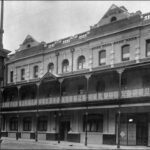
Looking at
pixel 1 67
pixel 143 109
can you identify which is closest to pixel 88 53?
pixel 143 109

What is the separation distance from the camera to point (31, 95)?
38.2 m

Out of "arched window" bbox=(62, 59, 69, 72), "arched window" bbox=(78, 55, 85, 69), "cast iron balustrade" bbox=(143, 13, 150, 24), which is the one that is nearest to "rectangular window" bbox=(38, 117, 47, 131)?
"arched window" bbox=(62, 59, 69, 72)

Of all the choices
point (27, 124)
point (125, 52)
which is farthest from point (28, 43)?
point (125, 52)

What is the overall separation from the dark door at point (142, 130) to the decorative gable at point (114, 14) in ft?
30.6

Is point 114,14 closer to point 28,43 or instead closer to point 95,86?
point 95,86

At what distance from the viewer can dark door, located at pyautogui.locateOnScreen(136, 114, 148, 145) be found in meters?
26.2

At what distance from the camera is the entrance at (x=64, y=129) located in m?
33.0

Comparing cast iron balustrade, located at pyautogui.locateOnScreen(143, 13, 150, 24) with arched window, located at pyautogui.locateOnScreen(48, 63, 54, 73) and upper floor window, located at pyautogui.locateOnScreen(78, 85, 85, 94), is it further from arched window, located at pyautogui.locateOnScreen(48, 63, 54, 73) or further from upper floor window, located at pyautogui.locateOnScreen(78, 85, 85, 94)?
arched window, located at pyautogui.locateOnScreen(48, 63, 54, 73)

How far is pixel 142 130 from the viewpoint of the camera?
2647cm

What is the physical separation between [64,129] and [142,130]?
9557 millimetres

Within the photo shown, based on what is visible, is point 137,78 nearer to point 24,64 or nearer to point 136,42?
point 136,42

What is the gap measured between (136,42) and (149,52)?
153 cm

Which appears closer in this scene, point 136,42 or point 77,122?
point 136,42

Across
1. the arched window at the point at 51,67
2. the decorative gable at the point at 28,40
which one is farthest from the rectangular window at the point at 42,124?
the decorative gable at the point at 28,40
